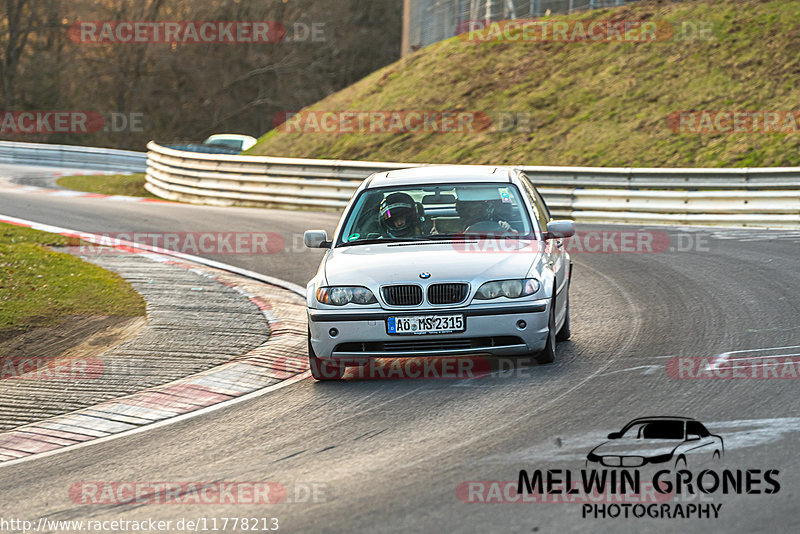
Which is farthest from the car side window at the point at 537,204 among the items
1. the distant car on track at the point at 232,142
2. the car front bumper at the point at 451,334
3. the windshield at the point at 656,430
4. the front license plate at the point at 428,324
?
the distant car on track at the point at 232,142

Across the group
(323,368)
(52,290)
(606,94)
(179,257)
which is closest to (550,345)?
(323,368)

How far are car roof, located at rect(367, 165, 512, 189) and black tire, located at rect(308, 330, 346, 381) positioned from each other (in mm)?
1848

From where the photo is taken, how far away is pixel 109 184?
3156 cm

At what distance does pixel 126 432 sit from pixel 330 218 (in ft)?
46.0

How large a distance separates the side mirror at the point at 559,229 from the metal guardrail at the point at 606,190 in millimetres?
10532

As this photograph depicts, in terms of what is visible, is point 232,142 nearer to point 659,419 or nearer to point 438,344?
point 438,344

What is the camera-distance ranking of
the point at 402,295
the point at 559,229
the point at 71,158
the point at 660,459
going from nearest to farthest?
1. the point at 660,459
2. the point at 402,295
3. the point at 559,229
4. the point at 71,158

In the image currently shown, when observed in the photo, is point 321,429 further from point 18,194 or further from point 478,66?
point 478,66

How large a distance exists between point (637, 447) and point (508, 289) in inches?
85.6

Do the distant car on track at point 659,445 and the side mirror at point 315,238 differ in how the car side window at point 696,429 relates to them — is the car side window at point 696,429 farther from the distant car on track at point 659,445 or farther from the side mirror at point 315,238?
the side mirror at point 315,238

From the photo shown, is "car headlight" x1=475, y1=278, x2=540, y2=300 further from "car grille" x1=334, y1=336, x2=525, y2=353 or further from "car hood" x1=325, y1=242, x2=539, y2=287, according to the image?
"car grille" x1=334, y1=336, x2=525, y2=353

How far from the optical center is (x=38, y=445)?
704 cm

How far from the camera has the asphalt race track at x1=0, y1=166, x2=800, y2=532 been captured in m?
4.94

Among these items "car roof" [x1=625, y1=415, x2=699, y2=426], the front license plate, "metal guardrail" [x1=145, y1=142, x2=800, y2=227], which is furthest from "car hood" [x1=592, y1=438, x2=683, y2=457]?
"metal guardrail" [x1=145, y1=142, x2=800, y2=227]
